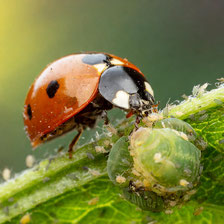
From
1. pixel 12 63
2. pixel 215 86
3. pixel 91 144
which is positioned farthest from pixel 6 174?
pixel 12 63

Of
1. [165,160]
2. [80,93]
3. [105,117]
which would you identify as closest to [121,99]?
[105,117]

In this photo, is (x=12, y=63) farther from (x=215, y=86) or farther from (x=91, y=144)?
(x=215, y=86)

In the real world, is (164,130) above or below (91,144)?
above

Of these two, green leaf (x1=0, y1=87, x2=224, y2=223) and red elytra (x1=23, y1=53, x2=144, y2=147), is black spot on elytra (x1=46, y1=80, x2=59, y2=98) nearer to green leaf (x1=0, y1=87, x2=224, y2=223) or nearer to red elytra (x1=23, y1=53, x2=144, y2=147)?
red elytra (x1=23, y1=53, x2=144, y2=147)

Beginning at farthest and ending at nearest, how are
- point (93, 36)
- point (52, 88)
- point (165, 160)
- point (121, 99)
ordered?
1. point (93, 36)
2. point (52, 88)
3. point (121, 99)
4. point (165, 160)

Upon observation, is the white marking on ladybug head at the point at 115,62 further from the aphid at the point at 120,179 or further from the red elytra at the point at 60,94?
the aphid at the point at 120,179

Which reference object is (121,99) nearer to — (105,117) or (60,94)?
(105,117)

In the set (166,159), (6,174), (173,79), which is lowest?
(173,79)

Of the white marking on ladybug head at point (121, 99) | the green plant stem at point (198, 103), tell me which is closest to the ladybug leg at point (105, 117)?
the white marking on ladybug head at point (121, 99)
